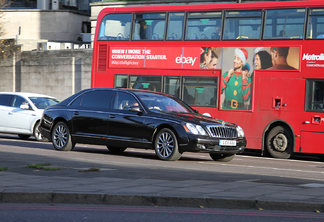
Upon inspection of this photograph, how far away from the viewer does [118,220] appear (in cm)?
599

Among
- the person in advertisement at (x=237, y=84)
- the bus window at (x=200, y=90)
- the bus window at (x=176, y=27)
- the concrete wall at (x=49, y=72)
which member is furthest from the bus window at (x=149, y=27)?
the concrete wall at (x=49, y=72)

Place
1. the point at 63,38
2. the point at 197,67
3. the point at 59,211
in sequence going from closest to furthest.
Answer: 1. the point at 59,211
2. the point at 197,67
3. the point at 63,38

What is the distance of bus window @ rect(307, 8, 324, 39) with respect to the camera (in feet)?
47.0

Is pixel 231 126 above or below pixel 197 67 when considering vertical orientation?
below

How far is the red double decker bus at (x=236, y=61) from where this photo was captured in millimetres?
14469

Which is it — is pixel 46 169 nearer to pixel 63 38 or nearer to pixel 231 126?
pixel 231 126

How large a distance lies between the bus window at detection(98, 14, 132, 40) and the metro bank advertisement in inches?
16.0

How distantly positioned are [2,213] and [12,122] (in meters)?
12.7

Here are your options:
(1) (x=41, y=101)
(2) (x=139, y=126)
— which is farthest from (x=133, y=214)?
(1) (x=41, y=101)

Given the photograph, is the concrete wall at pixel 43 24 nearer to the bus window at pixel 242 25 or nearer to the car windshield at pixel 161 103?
the bus window at pixel 242 25

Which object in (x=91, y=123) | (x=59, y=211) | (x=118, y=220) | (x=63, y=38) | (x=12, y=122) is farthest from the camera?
(x=63, y=38)

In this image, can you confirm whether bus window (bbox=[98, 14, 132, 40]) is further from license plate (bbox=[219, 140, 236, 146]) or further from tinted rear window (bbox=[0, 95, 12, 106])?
license plate (bbox=[219, 140, 236, 146])

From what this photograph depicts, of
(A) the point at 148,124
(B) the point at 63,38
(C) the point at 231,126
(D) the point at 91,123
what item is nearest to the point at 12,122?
(D) the point at 91,123

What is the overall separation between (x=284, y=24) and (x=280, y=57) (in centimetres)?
90
